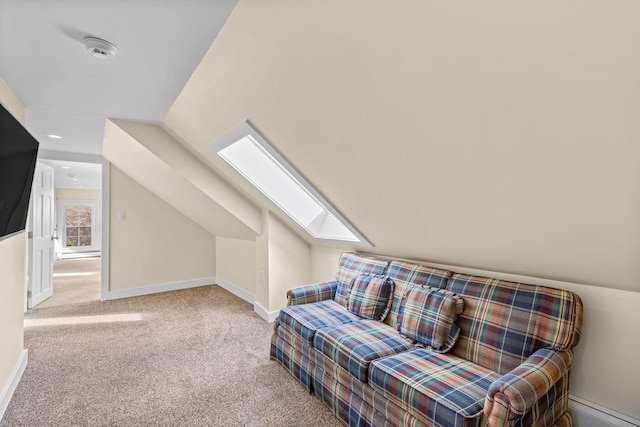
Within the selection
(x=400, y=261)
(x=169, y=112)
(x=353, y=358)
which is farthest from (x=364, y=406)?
(x=169, y=112)

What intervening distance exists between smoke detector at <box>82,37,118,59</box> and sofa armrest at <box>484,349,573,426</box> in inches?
96.8

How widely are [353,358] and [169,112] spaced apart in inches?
96.4

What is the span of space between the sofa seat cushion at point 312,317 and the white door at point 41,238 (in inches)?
145

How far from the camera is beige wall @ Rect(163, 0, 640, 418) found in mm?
935

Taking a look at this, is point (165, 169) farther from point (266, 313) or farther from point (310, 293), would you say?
point (310, 293)

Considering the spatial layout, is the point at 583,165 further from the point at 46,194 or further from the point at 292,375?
the point at 46,194

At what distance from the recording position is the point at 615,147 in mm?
1041

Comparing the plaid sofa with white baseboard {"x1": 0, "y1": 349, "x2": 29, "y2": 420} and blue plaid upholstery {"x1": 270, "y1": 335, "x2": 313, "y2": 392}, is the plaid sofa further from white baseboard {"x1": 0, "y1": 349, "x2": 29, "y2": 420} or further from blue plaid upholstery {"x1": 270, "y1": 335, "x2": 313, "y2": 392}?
white baseboard {"x1": 0, "y1": 349, "x2": 29, "y2": 420}

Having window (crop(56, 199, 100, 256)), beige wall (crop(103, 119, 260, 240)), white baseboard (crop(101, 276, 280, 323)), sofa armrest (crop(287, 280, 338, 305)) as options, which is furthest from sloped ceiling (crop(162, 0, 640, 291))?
window (crop(56, 199, 100, 256))

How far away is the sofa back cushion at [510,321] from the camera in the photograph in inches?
61.1

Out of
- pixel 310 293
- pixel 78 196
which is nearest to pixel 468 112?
pixel 310 293

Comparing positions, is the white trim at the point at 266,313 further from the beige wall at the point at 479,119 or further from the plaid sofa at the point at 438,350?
the beige wall at the point at 479,119

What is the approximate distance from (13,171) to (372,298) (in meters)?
2.42

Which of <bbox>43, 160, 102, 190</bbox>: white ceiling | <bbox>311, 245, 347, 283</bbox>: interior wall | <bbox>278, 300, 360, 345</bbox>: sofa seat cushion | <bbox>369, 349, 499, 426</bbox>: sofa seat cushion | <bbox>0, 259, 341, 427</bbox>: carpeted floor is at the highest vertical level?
<bbox>43, 160, 102, 190</bbox>: white ceiling
